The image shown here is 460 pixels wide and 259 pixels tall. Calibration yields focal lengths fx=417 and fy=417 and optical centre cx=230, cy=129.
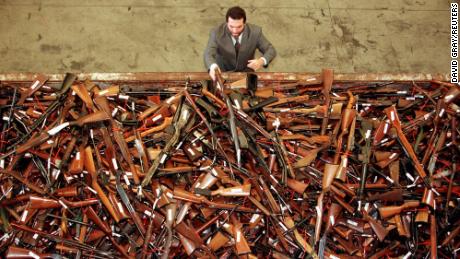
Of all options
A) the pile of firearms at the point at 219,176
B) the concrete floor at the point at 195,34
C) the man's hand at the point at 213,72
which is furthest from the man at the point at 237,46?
the concrete floor at the point at 195,34

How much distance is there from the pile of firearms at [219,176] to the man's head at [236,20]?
561mm

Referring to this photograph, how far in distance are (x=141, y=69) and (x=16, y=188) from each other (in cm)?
224

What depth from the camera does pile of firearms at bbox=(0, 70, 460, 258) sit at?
3074 mm

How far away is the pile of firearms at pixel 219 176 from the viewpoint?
307 centimetres

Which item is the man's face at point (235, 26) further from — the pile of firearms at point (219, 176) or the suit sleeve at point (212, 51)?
the pile of firearms at point (219, 176)

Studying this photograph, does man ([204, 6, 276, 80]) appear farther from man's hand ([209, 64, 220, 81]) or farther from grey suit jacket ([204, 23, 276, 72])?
man's hand ([209, 64, 220, 81])

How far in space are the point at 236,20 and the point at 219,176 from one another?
1419mm

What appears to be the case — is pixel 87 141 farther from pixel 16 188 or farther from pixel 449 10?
pixel 449 10

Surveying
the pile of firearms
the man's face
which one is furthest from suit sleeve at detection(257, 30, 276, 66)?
the pile of firearms

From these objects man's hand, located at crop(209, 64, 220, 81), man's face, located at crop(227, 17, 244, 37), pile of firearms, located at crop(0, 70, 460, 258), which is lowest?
pile of firearms, located at crop(0, 70, 460, 258)

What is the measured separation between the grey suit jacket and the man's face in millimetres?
109

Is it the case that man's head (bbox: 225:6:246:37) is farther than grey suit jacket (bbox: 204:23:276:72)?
No

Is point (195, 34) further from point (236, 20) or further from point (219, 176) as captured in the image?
point (219, 176)

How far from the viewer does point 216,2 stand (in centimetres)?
538
